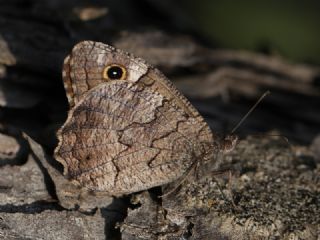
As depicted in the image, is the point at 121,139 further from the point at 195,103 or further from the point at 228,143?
the point at 195,103

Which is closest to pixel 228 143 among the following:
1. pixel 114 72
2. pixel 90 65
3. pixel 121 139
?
pixel 121 139

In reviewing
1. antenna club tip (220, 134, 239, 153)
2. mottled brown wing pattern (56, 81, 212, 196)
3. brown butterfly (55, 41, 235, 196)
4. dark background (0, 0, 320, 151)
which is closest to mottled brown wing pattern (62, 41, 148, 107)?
brown butterfly (55, 41, 235, 196)

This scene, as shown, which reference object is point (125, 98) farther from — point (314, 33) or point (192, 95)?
point (314, 33)

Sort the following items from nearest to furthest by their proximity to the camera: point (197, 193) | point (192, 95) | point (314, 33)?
1. point (197, 193)
2. point (192, 95)
3. point (314, 33)

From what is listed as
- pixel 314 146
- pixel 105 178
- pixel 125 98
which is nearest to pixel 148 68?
pixel 125 98

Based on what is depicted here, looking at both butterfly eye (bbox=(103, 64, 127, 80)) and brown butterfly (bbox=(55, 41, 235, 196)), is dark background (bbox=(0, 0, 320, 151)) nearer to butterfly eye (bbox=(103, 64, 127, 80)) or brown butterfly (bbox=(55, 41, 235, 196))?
brown butterfly (bbox=(55, 41, 235, 196))

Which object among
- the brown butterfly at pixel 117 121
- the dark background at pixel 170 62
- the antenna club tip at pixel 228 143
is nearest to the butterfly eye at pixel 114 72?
the brown butterfly at pixel 117 121

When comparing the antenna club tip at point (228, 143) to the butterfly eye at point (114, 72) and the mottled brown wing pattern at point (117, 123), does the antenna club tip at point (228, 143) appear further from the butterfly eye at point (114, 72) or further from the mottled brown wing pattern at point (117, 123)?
the butterfly eye at point (114, 72)
